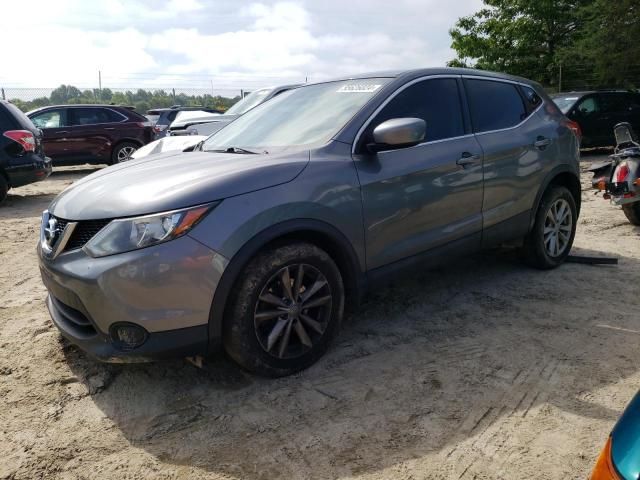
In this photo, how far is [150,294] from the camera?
8.36 feet

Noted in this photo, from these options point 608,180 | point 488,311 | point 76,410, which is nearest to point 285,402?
point 76,410

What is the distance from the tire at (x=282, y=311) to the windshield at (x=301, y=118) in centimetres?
79

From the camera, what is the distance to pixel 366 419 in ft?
8.68

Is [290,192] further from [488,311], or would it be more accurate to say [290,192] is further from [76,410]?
[488,311]

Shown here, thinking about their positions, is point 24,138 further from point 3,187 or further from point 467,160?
point 467,160

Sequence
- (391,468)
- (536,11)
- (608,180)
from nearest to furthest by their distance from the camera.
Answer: (391,468) < (608,180) < (536,11)

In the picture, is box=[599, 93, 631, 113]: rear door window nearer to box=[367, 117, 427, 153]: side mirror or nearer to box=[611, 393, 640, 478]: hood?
box=[367, 117, 427, 153]: side mirror

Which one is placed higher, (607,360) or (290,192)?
(290,192)

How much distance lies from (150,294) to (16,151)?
7244 mm

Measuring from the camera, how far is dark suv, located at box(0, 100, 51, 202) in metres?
8.39

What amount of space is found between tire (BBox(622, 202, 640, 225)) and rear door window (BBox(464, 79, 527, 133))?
252cm

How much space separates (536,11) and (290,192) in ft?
70.5

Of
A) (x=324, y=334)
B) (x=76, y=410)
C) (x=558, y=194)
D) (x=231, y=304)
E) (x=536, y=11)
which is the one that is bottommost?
(x=76, y=410)

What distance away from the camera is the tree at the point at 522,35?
20.9 metres
